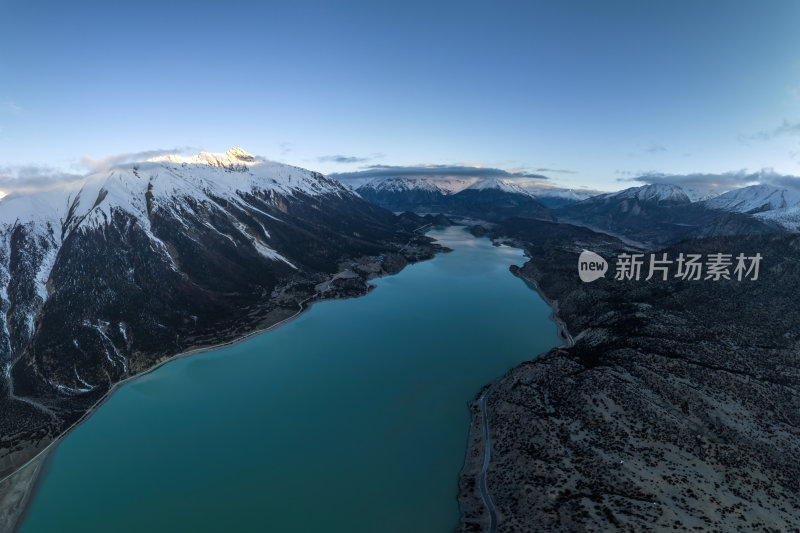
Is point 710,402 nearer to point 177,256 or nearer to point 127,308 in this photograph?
point 127,308

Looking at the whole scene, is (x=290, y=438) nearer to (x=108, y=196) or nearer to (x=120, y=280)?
(x=120, y=280)

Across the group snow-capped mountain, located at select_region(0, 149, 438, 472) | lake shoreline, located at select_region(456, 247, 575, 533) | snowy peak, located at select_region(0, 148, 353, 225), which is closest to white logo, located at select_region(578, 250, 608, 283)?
lake shoreline, located at select_region(456, 247, 575, 533)

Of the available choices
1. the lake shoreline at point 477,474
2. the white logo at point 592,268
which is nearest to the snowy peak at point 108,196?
the lake shoreline at point 477,474

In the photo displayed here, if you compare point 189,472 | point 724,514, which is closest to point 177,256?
point 189,472

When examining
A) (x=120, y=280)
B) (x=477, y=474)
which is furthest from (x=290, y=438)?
(x=120, y=280)

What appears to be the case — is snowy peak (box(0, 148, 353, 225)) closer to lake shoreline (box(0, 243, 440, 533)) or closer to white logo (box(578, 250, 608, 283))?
lake shoreline (box(0, 243, 440, 533))

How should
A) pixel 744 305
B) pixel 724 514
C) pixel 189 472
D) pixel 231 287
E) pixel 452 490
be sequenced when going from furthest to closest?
pixel 231 287, pixel 744 305, pixel 189 472, pixel 452 490, pixel 724 514

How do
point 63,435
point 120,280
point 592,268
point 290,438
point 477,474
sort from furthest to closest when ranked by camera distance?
point 592,268 → point 120,280 → point 63,435 → point 290,438 → point 477,474
